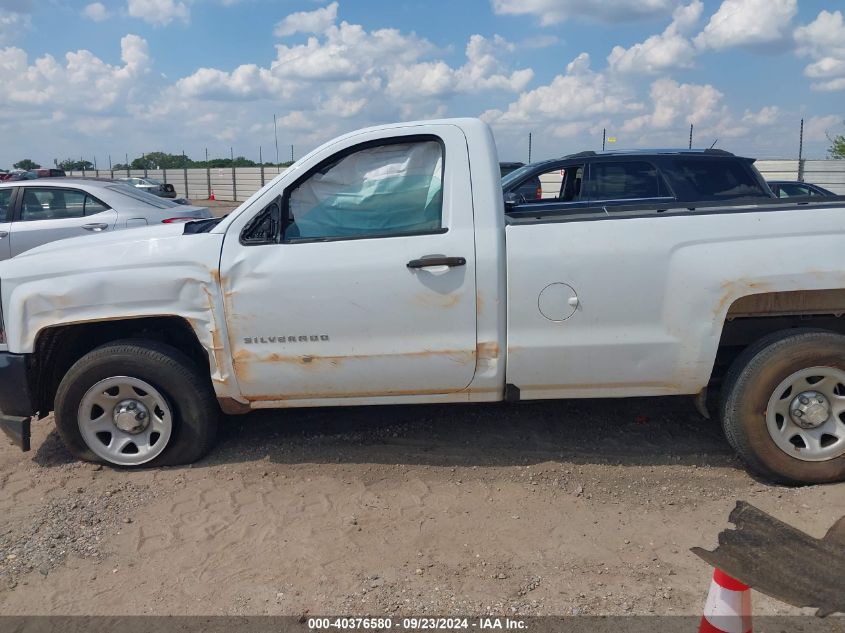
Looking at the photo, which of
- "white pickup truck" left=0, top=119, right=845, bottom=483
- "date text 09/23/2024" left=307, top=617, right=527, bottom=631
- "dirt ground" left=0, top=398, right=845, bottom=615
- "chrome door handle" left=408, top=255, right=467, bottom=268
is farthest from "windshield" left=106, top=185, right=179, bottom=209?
"date text 09/23/2024" left=307, top=617, right=527, bottom=631

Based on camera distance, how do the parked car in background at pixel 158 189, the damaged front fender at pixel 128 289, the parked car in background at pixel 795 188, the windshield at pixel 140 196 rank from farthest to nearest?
the parked car in background at pixel 158 189 → the parked car in background at pixel 795 188 → the windshield at pixel 140 196 → the damaged front fender at pixel 128 289

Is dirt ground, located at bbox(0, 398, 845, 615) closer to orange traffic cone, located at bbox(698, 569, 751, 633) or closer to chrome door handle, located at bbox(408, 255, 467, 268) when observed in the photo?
orange traffic cone, located at bbox(698, 569, 751, 633)

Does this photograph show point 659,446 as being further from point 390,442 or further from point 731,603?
point 731,603

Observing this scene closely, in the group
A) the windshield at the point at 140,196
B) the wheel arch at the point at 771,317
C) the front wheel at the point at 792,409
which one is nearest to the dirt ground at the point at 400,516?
the front wheel at the point at 792,409

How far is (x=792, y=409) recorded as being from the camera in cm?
395

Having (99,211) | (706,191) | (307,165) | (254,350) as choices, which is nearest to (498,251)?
(307,165)

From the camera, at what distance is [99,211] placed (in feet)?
29.3

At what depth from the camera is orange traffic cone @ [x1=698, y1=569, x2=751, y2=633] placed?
2213mm

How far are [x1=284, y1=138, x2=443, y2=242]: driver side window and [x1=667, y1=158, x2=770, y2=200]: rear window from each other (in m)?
4.38

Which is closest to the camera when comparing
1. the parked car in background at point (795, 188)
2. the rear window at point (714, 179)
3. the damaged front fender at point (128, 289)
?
the damaged front fender at point (128, 289)

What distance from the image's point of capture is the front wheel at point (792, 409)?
3879 millimetres

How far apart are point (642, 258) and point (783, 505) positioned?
147 centimetres

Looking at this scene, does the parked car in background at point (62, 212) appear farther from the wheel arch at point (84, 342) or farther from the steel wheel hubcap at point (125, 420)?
the steel wheel hubcap at point (125, 420)

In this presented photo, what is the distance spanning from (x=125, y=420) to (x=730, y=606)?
11.1ft
